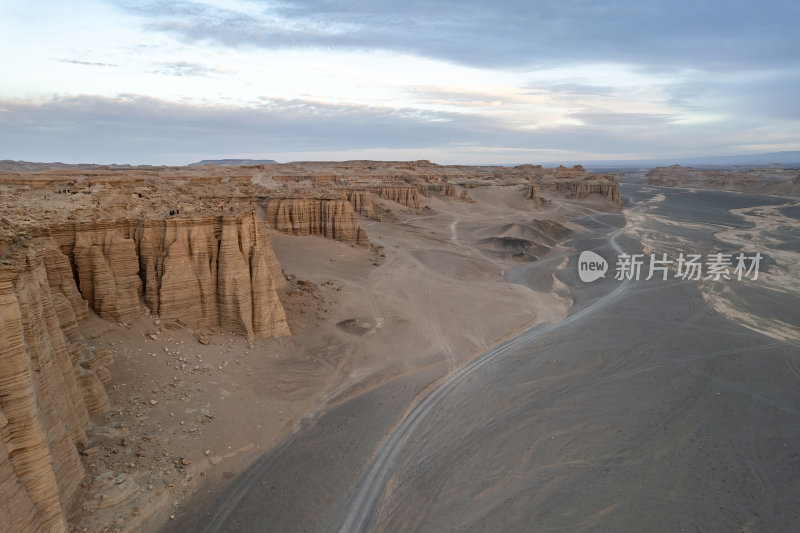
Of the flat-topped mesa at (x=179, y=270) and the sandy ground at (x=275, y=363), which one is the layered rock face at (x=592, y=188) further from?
the flat-topped mesa at (x=179, y=270)

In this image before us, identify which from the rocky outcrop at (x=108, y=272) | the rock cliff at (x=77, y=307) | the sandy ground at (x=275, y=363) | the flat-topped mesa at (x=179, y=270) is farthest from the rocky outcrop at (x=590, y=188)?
the rocky outcrop at (x=108, y=272)

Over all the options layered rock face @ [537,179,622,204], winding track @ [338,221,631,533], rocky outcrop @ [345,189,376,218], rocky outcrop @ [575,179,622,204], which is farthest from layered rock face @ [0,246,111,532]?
rocky outcrop @ [575,179,622,204]

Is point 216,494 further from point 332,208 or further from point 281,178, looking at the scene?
point 281,178

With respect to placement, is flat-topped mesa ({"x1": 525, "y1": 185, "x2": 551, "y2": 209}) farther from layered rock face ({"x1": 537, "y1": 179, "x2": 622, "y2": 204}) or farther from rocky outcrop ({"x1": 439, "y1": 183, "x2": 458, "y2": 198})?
rocky outcrop ({"x1": 439, "y1": 183, "x2": 458, "y2": 198})

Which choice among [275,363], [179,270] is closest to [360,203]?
[179,270]

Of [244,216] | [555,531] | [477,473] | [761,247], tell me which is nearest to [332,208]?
[244,216]

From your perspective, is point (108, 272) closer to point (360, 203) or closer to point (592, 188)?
point (360, 203)

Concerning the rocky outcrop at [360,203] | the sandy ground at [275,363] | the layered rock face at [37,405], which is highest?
the rocky outcrop at [360,203]
